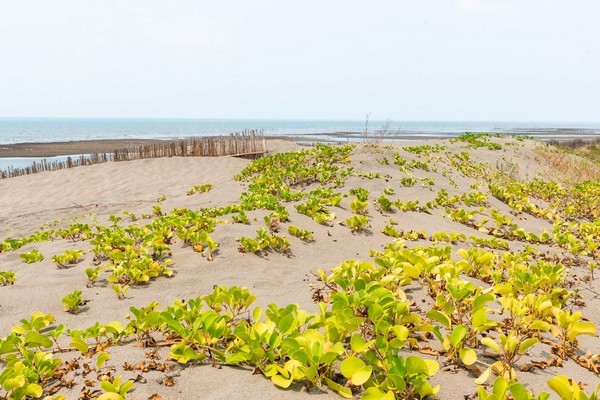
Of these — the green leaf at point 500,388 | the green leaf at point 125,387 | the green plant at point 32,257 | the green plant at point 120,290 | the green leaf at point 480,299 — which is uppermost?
the green leaf at point 480,299

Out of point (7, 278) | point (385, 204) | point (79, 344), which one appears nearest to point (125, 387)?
point (79, 344)

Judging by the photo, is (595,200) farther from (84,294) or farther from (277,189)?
(84,294)

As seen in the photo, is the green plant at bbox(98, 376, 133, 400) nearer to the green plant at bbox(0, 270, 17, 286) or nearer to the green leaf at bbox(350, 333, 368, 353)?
the green leaf at bbox(350, 333, 368, 353)

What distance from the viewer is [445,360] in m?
2.37

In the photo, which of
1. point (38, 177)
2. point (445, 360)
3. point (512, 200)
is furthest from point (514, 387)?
point (38, 177)

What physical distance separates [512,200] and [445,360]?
7753mm

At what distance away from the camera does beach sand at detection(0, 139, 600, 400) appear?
219 centimetres

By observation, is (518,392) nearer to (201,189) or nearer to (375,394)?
(375,394)

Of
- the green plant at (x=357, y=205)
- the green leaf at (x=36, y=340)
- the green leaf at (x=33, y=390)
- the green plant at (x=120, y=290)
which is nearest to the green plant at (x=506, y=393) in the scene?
the green leaf at (x=33, y=390)

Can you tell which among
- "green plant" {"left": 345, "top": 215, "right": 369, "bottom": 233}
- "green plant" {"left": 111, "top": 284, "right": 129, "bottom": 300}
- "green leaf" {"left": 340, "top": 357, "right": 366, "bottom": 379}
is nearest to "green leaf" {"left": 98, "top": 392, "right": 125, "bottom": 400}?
"green leaf" {"left": 340, "top": 357, "right": 366, "bottom": 379}

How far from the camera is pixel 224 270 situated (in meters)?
4.45

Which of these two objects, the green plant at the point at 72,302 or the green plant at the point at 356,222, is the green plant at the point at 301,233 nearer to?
the green plant at the point at 356,222

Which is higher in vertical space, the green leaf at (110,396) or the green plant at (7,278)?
the green leaf at (110,396)

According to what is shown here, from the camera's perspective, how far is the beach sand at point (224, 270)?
2186mm
